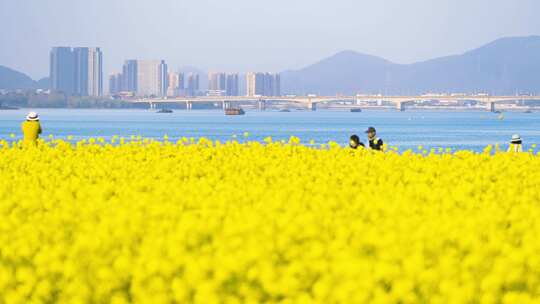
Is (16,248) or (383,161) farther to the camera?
(383,161)

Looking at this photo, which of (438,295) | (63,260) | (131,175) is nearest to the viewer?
(438,295)

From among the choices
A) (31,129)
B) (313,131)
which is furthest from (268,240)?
(313,131)

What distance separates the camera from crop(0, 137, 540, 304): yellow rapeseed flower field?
17.5 feet

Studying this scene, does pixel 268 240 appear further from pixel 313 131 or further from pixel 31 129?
pixel 313 131

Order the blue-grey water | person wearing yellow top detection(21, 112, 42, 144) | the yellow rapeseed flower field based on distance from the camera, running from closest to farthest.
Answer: the yellow rapeseed flower field → person wearing yellow top detection(21, 112, 42, 144) → the blue-grey water

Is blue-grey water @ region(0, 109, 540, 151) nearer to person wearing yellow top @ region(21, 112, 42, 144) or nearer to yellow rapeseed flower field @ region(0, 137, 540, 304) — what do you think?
person wearing yellow top @ region(21, 112, 42, 144)

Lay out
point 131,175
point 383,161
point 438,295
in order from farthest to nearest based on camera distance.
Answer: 1. point 383,161
2. point 131,175
3. point 438,295

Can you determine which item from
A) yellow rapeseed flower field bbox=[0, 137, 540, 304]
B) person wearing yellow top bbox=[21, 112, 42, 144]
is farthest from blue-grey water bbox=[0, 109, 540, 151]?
yellow rapeseed flower field bbox=[0, 137, 540, 304]

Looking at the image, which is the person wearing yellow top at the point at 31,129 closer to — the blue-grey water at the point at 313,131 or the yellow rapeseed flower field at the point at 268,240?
the yellow rapeseed flower field at the point at 268,240

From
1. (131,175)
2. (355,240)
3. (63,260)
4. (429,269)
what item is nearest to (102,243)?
(63,260)

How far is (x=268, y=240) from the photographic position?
627cm

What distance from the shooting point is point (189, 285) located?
532 centimetres

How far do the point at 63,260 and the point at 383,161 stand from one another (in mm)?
7603

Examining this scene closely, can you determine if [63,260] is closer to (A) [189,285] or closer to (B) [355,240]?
(A) [189,285]
